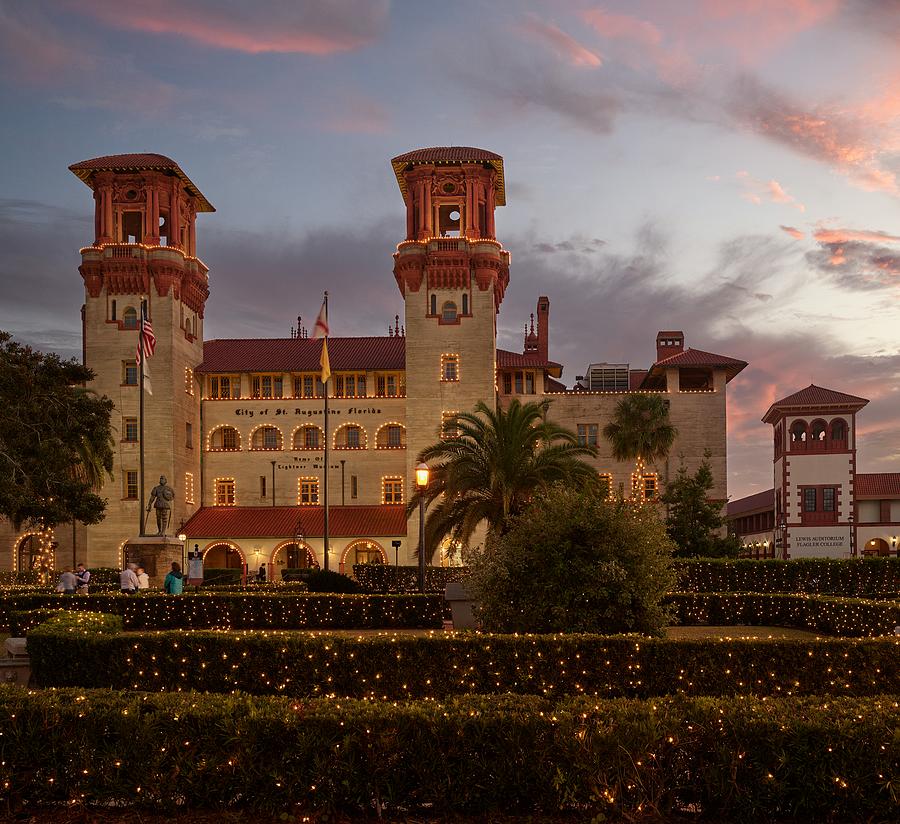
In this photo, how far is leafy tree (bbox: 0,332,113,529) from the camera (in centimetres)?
3925

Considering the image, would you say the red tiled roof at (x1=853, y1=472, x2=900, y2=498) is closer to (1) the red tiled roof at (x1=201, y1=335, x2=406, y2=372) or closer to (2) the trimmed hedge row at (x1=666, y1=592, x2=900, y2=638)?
(1) the red tiled roof at (x1=201, y1=335, x2=406, y2=372)

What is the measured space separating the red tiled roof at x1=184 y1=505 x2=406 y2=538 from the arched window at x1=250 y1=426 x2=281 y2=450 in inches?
176

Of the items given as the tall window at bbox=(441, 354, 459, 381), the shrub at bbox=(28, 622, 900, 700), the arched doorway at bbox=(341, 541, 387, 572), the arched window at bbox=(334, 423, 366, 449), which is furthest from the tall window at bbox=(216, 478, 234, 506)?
the shrub at bbox=(28, 622, 900, 700)

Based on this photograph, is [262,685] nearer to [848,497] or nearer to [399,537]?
[399,537]

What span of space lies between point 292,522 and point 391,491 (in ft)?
23.8

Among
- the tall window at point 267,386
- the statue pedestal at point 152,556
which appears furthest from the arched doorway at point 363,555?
the statue pedestal at point 152,556

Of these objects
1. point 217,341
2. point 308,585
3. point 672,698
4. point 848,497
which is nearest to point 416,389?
point 217,341

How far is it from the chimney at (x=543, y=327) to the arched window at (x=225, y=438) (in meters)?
22.8

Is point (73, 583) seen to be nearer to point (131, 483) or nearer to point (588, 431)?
point (131, 483)

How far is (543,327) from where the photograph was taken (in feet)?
224

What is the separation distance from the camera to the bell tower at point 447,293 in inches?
2386

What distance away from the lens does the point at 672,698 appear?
9.28 m

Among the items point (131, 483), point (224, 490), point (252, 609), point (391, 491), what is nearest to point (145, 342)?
point (252, 609)

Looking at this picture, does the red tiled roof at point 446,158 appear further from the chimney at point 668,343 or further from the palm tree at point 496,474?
the palm tree at point 496,474
